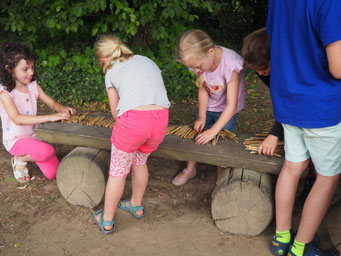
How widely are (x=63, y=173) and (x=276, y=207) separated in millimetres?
1998

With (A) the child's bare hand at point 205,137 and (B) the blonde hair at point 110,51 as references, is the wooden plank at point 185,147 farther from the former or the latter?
(B) the blonde hair at point 110,51

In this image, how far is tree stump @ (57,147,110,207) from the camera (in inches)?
130

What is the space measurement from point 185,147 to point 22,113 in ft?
5.98

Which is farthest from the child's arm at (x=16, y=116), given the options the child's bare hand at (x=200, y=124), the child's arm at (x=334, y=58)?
the child's arm at (x=334, y=58)

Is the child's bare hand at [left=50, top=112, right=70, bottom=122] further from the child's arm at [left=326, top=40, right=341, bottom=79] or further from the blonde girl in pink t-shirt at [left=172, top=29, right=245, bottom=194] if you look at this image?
the child's arm at [left=326, top=40, right=341, bottom=79]

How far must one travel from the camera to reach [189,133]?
3.27m

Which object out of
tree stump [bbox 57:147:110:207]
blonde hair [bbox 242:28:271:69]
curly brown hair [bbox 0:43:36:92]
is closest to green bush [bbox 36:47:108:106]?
curly brown hair [bbox 0:43:36:92]

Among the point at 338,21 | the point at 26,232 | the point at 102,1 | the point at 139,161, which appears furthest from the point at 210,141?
the point at 102,1

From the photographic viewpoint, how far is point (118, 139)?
266 cm

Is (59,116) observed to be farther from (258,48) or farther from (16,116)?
(258,48)

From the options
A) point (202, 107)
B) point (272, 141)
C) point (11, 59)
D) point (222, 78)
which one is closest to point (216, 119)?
point (202, 107)

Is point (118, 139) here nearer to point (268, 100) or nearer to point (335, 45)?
point (335, 45)

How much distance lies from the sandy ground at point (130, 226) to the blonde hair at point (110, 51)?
1.44 m

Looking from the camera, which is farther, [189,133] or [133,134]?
[189,133]
